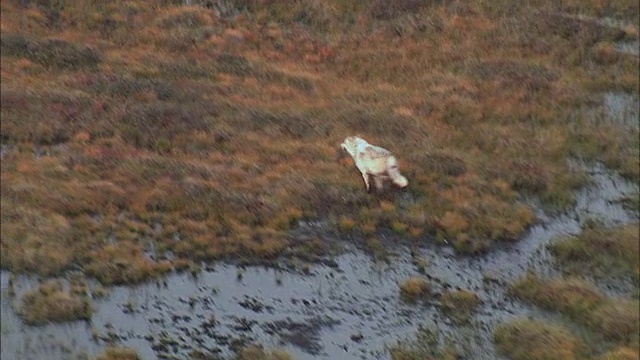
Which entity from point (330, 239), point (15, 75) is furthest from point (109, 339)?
point (15, 75)

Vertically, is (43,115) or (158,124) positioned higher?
(43,115)

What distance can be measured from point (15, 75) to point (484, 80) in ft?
54.6

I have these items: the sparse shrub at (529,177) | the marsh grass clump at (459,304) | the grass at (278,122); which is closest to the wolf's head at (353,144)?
the grass at (278,122)

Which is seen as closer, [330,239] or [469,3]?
[330,239]

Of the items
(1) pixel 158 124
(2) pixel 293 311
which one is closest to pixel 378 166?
(2) pixel 293 311

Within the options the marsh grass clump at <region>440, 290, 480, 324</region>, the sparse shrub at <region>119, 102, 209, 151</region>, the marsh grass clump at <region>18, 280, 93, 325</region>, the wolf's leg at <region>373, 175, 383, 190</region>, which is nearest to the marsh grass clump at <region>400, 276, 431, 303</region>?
the marsh grass clump at <region>440, 290, 480, 324</region>

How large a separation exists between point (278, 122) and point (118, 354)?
12.0 meters

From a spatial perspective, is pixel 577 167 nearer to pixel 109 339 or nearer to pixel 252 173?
pixel 252 173

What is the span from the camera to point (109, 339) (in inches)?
583

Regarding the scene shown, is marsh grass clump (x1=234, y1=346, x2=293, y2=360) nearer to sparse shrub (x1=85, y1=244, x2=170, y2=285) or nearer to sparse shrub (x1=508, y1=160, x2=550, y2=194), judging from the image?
sparse shrub (x1=85, y1=244, x2=170, y2=285)

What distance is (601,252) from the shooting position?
19.1 m

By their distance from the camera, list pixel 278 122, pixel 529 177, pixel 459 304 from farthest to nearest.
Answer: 1. pixel 278 122
2. pixel 529 177
3. pixel 459 304

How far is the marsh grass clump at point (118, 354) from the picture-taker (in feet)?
46.8

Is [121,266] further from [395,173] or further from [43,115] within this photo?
[43,115]
